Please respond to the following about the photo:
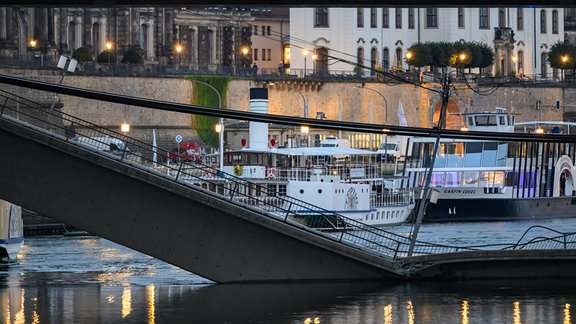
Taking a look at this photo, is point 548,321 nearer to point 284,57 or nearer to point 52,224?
point 52,224

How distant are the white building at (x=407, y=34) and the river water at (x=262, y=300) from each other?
75.8 m

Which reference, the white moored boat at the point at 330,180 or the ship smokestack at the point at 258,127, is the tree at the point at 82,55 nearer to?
the ship smokestack at the point at 258,127

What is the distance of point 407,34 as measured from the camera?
391ft

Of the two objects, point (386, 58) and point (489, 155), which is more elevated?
point (386, 58)

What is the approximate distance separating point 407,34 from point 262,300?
8992 centimetres

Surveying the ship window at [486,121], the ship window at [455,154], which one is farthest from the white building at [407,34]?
the ship window at [455,154]

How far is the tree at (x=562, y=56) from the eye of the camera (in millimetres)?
123062

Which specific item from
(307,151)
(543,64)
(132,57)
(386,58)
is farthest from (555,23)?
(307,151)

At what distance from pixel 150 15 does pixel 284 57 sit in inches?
652

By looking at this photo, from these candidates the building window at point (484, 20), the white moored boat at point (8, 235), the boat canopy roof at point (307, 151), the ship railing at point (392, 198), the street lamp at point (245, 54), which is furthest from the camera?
the street lamp at point (245, 54)

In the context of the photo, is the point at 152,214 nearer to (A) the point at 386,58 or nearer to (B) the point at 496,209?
(B) the point at 496,209

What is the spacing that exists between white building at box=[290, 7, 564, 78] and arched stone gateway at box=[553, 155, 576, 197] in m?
32.7

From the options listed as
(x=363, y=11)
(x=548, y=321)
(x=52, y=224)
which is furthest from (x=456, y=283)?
(x=363, y=11)

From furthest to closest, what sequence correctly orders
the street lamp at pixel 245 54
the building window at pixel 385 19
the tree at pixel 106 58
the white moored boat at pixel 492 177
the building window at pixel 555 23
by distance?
the street lamp at pixel 245 54 → the building window at pixel 555 23 → the building window at pixel 385 19 → the tree at pixel 106 58 → the white moored boat at pixel 492 177
